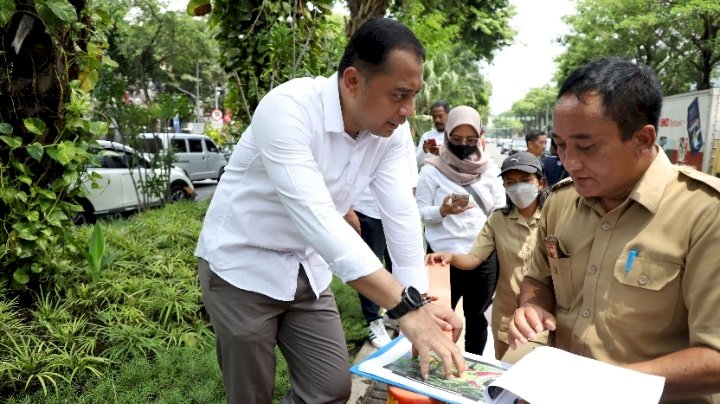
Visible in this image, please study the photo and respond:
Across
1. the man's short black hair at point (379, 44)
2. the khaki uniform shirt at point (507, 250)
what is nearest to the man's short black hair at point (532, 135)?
the khaki uniform shirt at point (507, 250)

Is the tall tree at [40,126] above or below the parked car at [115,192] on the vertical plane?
above

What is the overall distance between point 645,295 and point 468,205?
6.41ft

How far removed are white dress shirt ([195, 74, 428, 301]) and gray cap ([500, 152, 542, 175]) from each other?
0.87 metres

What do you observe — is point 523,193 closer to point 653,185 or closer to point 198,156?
point 653,185

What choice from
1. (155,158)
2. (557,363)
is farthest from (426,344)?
(155,158)

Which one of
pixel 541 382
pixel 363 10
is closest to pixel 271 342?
pixel 541 382

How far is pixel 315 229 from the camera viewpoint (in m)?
1.58

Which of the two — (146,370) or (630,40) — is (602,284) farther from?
(630,40)

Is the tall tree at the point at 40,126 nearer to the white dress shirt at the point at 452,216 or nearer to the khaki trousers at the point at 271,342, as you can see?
the khaki trousers at the point at 271,342

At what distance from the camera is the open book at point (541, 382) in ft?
3.51

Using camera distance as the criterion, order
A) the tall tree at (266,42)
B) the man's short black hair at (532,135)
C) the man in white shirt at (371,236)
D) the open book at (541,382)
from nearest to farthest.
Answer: the open book at (541,382), the man in white shirt at (371,236), the tall tree at (266,42), the man's short black hair at (532,135)

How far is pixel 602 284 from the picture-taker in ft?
4.65

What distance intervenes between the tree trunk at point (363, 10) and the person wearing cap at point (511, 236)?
3828mm

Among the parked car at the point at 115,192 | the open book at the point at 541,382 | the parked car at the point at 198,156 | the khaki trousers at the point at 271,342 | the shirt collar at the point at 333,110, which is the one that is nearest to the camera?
the open book at the point at 541,382
